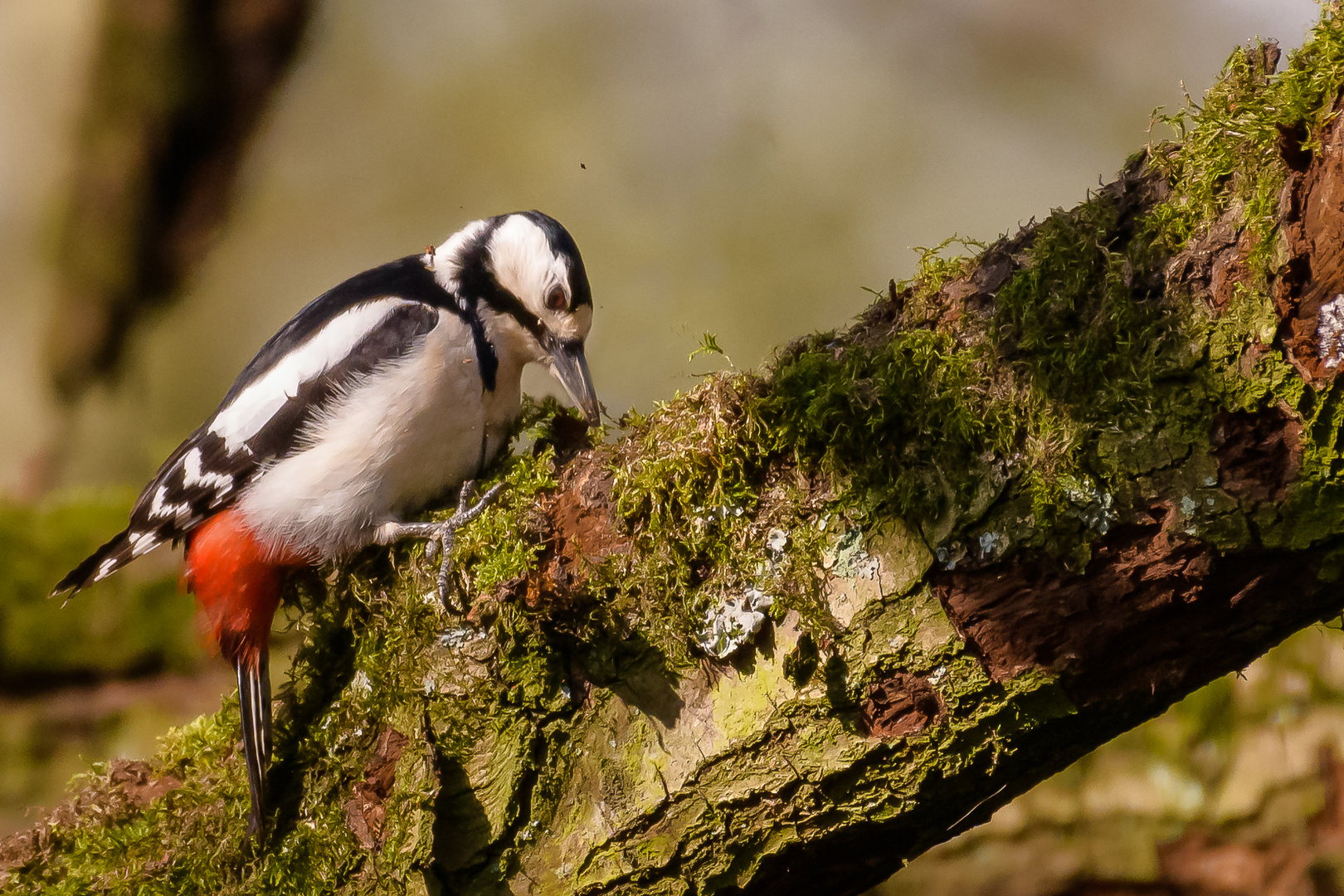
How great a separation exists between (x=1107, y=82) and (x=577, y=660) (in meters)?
4.51

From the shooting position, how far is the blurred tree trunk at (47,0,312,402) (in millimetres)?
5109

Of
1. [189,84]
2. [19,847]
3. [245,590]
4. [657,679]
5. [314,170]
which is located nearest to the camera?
[657,679]

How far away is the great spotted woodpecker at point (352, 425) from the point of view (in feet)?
7.52

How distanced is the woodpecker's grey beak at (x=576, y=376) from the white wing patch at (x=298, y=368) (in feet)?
1.35

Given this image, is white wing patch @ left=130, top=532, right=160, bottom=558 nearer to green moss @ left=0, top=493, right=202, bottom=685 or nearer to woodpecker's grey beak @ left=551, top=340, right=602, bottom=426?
woodpecker's grey beak @ left=551, top=340, right=602, bottom=426

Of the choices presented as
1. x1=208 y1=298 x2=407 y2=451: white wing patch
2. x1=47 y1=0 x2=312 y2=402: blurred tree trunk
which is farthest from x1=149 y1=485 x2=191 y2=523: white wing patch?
x1=47 y1=0 x2=312 y2=402: blurred tree trunk

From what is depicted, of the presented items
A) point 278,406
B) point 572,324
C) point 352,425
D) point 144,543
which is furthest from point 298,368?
point 572,324

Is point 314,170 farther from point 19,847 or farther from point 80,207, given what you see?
point 19,847

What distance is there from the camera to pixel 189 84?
17.4ft

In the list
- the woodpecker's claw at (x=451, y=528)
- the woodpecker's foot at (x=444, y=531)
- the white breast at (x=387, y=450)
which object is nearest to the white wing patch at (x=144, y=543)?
the white breast at (x=387, y=450)

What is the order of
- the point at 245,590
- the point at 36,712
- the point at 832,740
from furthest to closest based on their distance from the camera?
1. the point at 36,712
2. the point at 245,590
3. the point at 832,740

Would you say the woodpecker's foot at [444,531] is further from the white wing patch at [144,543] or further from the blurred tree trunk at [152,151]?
the blurred tree trunk at [152,151]

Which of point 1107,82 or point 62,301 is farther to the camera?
point 62,301

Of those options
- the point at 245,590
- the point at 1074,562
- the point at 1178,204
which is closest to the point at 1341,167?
the point at 1178,204
